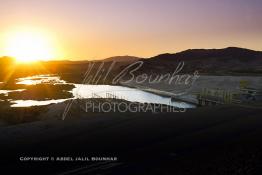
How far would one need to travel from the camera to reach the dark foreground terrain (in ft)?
60.3

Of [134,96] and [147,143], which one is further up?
[147,143]

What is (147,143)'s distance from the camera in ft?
79.6

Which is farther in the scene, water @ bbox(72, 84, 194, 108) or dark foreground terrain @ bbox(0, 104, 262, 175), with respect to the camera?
water @ bbox(72, 84, 194, 108)

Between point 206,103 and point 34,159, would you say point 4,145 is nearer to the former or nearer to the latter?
point 34,159

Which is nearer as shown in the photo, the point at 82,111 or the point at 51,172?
the point at 51,172

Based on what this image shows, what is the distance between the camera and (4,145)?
26.2 metres

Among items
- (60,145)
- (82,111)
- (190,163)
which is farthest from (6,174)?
(82,111)

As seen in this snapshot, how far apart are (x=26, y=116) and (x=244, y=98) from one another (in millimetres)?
30260

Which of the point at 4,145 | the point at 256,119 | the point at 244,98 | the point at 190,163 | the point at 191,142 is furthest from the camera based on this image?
the point at 244,98

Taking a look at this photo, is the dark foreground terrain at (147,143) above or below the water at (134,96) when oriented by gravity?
above

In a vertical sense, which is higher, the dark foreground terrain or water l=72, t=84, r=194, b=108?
the dark foreground terrain

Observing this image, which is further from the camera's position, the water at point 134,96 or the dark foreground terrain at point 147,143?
the water at point 134,96

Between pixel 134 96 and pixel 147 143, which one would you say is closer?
pixel 147 143

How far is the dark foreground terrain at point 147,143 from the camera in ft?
60.3
